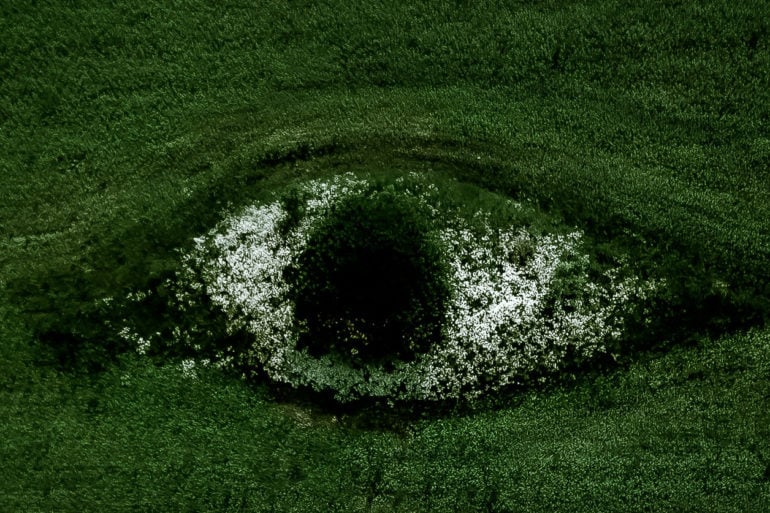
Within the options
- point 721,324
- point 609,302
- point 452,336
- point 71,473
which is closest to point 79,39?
point 71,473

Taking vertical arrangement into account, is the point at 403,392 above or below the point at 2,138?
below

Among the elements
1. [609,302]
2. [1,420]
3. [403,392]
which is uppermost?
[609,302]

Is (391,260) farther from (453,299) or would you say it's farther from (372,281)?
(453,299)

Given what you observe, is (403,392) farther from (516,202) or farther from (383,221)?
(516,202)
